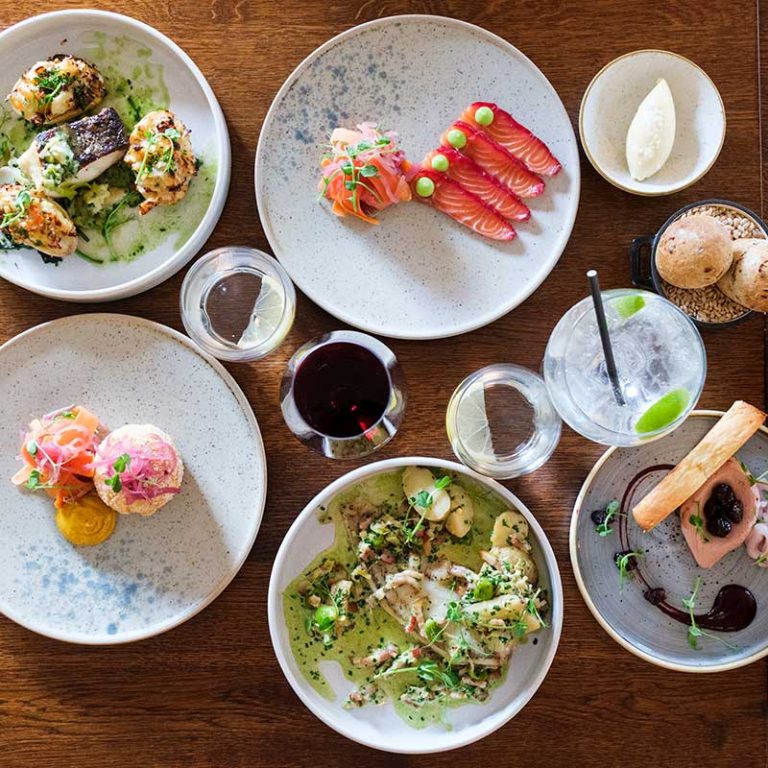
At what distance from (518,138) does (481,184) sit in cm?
12

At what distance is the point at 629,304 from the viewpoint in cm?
159

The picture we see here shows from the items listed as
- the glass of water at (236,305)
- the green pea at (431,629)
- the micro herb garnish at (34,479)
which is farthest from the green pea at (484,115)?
the micro herb garnish at (34,479)

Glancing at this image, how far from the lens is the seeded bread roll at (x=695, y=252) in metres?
1.61

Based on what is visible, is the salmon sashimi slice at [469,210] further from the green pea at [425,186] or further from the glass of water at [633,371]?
the glass of water at [633,371]

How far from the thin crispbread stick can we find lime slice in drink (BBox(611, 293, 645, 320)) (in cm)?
34

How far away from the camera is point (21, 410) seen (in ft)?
5.64

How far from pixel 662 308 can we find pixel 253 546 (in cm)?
98

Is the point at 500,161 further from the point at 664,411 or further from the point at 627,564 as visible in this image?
the point at 627,564

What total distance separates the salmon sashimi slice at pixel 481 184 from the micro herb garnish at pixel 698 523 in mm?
719

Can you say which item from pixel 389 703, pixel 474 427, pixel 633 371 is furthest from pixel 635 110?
pixel 389 703

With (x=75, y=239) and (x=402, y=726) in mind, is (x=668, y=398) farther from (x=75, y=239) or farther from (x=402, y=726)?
(x=75, y=239)

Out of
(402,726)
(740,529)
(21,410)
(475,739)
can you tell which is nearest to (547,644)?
(475,739)

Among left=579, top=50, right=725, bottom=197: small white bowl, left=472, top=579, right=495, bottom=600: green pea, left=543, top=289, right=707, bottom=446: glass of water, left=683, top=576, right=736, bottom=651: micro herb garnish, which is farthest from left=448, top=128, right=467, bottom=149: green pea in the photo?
left=683, top=576, right=736, bottom=651: micro herb garnish

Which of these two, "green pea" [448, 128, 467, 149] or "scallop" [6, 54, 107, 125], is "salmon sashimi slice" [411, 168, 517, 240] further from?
"scallop" [6, 54, 107, 125]
